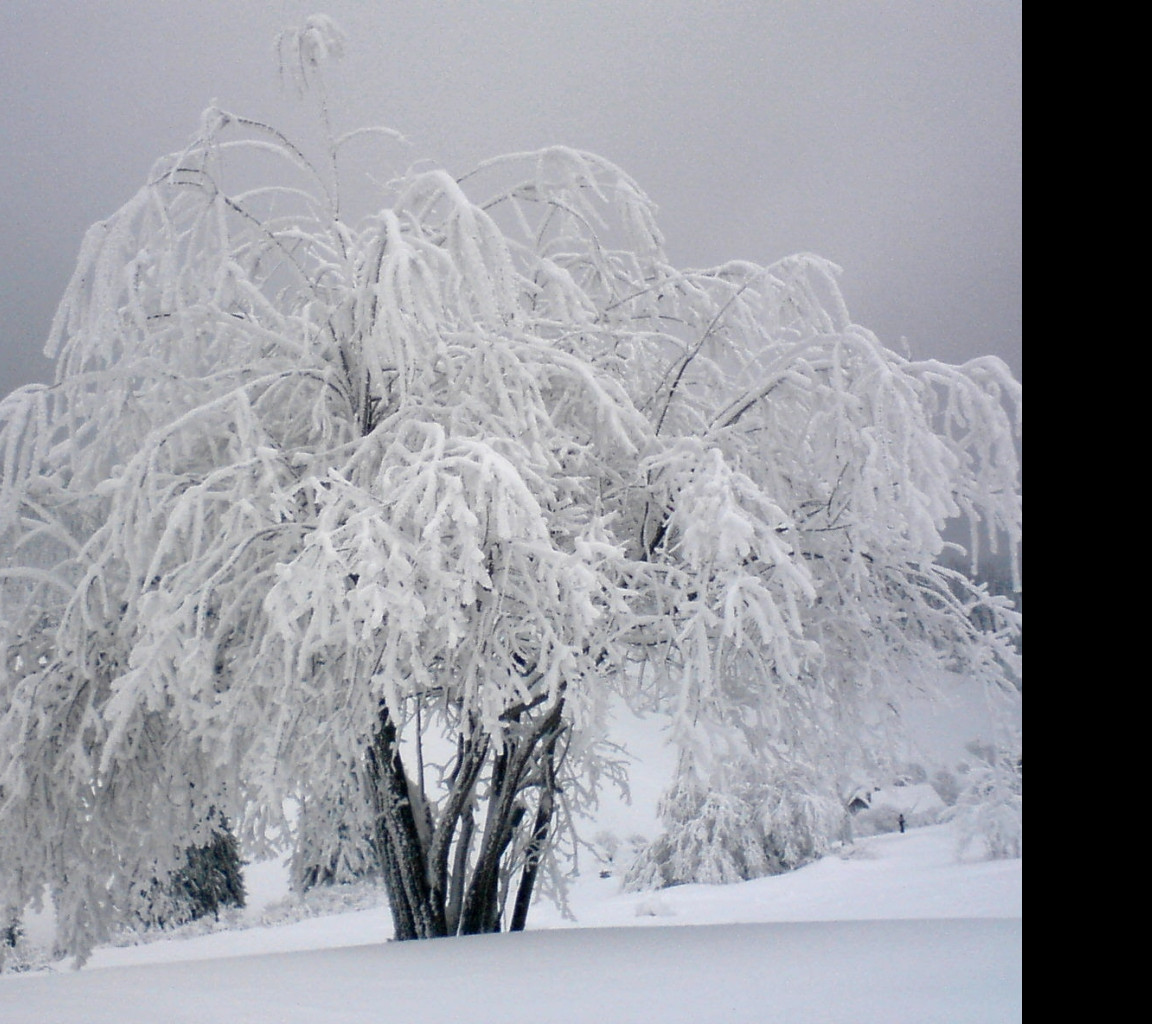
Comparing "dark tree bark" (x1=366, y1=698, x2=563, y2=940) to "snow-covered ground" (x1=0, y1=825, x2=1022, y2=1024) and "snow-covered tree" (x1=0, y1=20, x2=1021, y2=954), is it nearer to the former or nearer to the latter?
"snow-covered tree" (x1=0, y1=20, x2=1021, y2=954)

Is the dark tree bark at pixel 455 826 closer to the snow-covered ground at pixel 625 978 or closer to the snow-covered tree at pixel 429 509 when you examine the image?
the snow-covered tree at pixel 429 509

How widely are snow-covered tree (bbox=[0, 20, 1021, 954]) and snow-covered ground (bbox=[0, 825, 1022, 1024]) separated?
46 cm

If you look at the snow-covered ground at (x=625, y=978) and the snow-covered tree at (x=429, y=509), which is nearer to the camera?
Answer: the snow-covered ground at (x=625, y=978)

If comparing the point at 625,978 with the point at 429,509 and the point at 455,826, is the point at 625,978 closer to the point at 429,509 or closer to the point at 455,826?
the point at 429,509

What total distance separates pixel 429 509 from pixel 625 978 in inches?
48.1

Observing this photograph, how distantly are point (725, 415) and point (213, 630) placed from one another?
5.42 feet

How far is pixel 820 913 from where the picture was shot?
387 cm

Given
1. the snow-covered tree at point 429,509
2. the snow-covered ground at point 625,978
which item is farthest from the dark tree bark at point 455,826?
the snow-covered ground at point 625,978

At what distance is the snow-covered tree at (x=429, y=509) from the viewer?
92.7 inches

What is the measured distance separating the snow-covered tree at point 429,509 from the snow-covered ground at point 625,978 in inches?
18.1

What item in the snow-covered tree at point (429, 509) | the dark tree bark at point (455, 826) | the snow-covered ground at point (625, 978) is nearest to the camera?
the snow-covered ground at point (625, 978)

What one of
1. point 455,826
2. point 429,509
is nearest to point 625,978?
point 429,509
